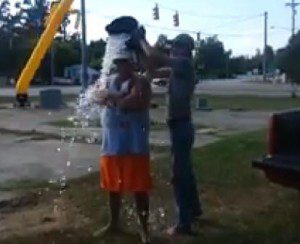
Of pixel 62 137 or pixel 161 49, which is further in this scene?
pixel 62 137

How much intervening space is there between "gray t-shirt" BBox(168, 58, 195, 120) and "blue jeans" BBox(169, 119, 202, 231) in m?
0.08

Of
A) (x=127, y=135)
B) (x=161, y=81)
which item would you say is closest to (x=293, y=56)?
(x=161, y=81)

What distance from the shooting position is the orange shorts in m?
6.22

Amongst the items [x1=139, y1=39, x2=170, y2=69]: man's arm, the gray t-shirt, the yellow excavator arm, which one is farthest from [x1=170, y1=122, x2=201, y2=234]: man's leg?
the yellow excavator arm

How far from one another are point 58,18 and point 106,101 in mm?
25718

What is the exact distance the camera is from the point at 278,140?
22.1ft

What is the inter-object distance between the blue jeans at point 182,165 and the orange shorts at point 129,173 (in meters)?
0.37

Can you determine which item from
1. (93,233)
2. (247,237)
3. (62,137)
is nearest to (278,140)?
(247,237)

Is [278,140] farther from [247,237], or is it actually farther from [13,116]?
[13,116]

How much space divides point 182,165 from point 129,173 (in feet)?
1.85

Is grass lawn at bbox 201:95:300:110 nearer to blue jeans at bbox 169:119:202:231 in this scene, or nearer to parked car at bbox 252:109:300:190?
parked car at bbox 252:109:300:190

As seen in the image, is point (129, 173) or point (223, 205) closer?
point (129, 173)

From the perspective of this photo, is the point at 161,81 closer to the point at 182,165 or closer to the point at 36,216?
the point at 182,165

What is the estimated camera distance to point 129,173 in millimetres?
6227
